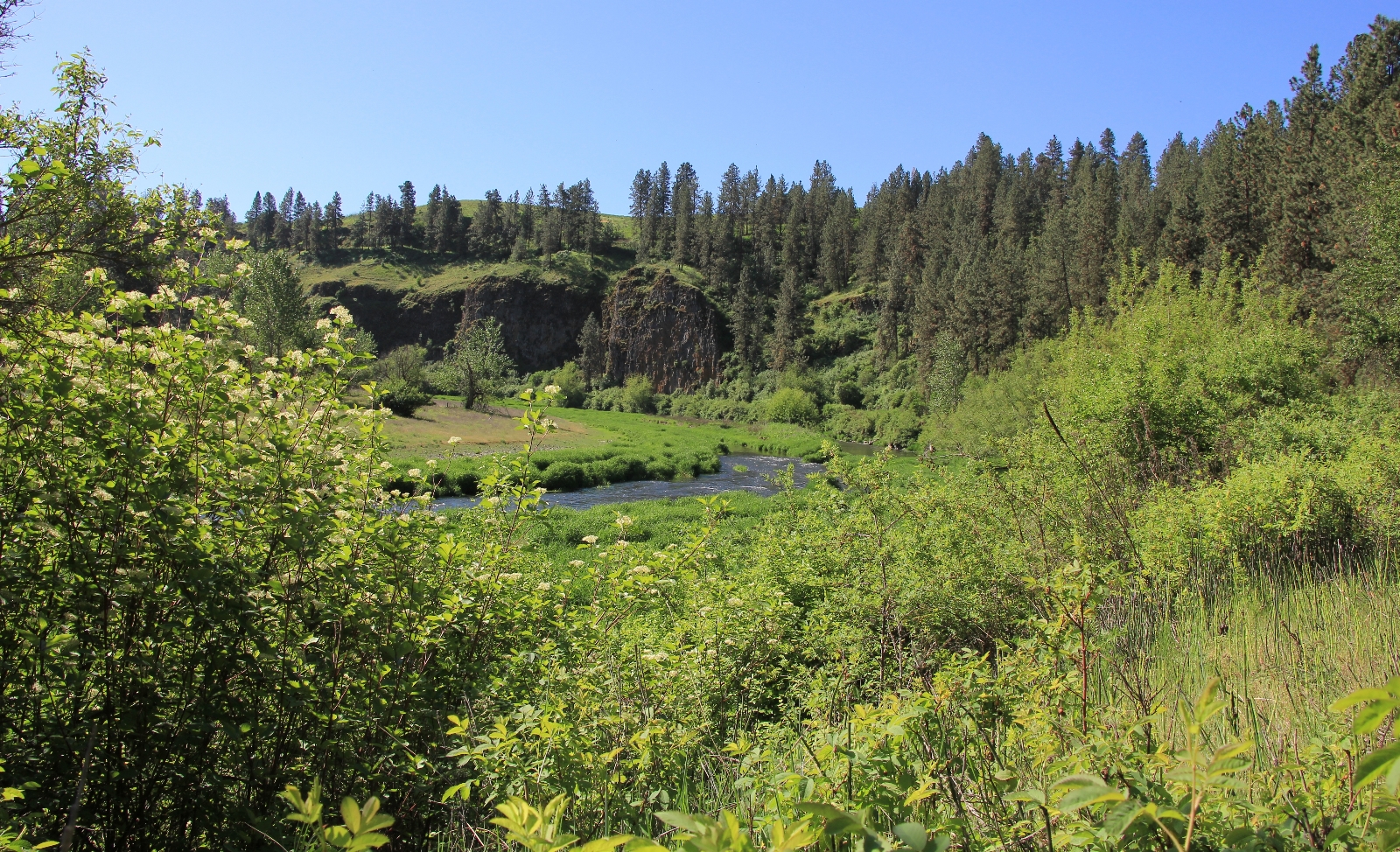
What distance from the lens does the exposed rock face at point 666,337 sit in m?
106

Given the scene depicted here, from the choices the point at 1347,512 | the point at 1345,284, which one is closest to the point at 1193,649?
the point at 1347,512

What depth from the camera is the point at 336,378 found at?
4.27 m

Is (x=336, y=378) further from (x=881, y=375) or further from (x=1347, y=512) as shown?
(x=881, y=375)

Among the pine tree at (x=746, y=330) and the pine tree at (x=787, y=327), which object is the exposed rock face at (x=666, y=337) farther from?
the pine tree at (x=787, y=327)

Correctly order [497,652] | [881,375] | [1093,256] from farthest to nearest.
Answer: [881,375] < [1093,256] < [497,652]

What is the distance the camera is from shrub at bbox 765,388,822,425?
231 feet

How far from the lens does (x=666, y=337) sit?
108 metres

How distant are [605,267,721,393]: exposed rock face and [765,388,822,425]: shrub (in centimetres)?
3145

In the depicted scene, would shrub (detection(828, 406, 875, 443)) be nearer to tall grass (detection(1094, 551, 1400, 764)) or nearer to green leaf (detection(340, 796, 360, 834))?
tall grass (detection(1094, 551, 1400, 764))

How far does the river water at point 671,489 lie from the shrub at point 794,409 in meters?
25.8

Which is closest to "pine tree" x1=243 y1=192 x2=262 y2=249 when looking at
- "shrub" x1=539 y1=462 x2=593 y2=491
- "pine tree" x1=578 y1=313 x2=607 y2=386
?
"pine tree" x1=578 y1=313 x2=607 y2=386

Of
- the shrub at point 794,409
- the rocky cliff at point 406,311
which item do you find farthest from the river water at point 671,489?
the rocky cliff at point 406,311

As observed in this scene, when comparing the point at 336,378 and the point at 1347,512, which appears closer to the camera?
the point at 336,378

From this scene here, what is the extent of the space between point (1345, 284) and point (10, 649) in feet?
100
